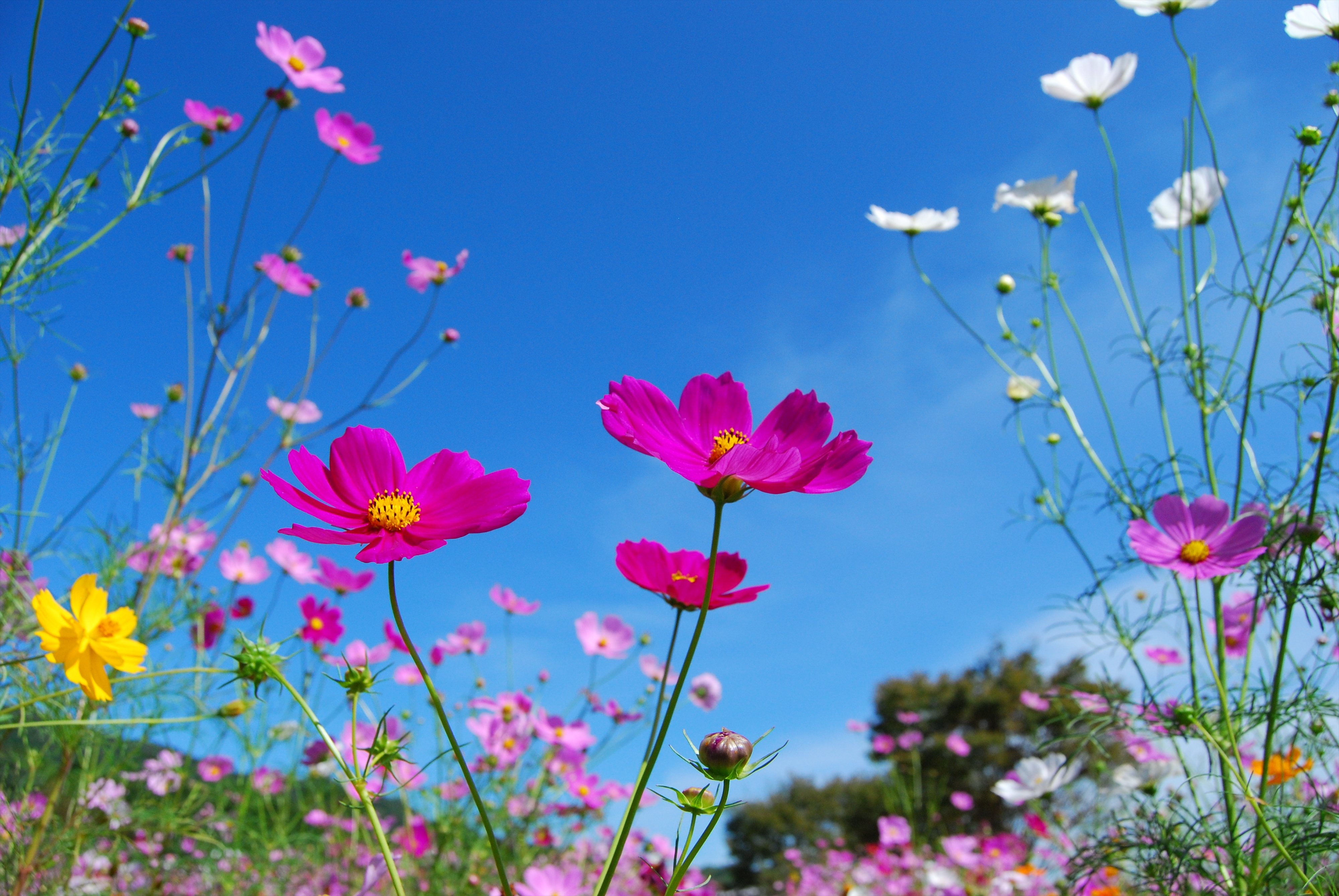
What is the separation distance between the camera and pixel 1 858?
131cm

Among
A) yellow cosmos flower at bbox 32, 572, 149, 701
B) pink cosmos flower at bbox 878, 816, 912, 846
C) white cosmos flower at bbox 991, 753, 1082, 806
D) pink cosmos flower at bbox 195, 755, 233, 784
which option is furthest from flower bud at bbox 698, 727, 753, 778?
pink cosmos flower at bbox 878, 816, 912, 846

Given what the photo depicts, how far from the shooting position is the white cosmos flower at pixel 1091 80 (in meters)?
1.46

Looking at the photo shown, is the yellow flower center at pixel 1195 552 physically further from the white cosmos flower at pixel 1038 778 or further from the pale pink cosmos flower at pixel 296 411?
the pale pink cosmos flower at pixel 296 411

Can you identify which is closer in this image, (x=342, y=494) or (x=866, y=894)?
(x=342, y=494)

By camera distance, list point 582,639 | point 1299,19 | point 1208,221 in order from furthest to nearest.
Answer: point 582,639 < point 1208,221 < point 1299,19

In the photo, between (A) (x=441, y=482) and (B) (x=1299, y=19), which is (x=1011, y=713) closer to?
(B) (x=1299, y=19)

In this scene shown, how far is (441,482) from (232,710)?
21.1 inches

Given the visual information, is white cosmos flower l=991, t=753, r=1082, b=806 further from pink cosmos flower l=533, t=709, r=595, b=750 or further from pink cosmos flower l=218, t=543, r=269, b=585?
pink cosmos flower l=218, t=543, r=269, b=585

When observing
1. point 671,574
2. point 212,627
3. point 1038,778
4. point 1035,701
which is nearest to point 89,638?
point 671,574

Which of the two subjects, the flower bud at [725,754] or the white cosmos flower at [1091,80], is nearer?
the flower bud at [725,754]

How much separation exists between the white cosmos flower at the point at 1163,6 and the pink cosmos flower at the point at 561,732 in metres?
1.79

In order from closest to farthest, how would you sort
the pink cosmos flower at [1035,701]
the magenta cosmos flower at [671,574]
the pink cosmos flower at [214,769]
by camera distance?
the magenta cosmos flower at [671,574] < the pink cosmos flower at [1035,701] < the pink cosmos flower at [214,769]

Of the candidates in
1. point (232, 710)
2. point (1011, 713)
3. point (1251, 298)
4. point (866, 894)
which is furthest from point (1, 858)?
point (1011, 713)

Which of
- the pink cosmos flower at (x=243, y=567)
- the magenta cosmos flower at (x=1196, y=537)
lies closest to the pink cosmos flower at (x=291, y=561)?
the pink cosmos flower at (x=243, y=567)
